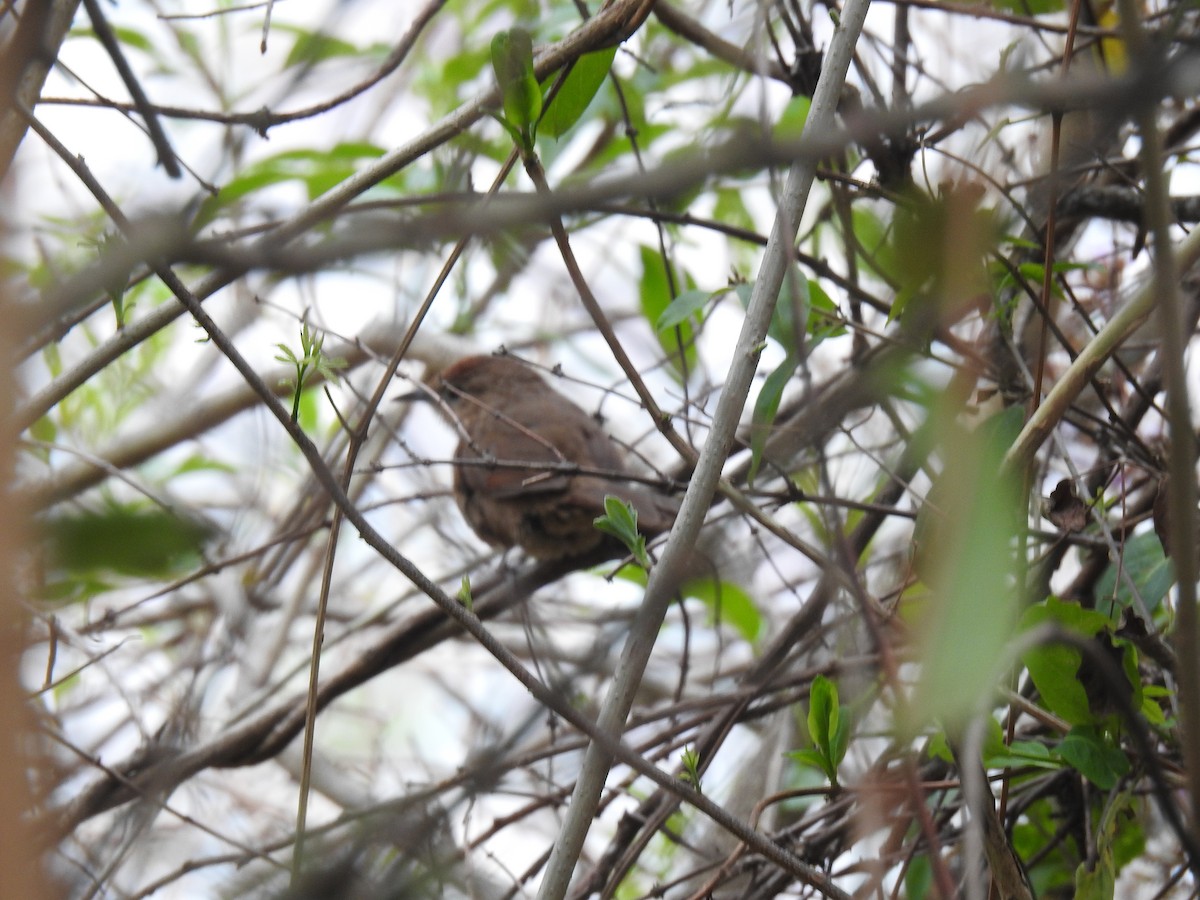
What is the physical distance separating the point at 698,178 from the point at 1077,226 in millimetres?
1956

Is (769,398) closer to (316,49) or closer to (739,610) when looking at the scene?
(316,49)

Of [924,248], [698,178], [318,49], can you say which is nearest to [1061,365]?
[924,248]

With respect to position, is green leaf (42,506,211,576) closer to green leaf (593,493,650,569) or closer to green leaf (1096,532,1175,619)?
green leaf (593,493,650,569)

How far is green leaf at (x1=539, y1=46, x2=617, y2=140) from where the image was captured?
1808 mm

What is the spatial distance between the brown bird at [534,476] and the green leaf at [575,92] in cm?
118

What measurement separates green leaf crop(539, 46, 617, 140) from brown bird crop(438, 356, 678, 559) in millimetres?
1178

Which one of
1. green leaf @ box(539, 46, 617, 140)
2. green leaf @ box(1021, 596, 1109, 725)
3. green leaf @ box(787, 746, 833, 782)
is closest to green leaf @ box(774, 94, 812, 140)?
green leaf @ box(539, 46, 617, 140)

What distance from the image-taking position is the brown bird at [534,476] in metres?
3.39

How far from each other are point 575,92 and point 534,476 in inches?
63.1

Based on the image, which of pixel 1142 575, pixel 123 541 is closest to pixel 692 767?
pixel 1142 575

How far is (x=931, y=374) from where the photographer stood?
1869mm

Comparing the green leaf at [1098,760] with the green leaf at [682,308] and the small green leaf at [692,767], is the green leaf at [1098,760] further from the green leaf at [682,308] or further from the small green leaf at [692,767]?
the green leaf at [682,308]

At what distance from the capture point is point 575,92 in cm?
183

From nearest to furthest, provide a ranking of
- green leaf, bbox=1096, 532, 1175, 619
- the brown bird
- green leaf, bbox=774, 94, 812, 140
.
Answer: green leaf, bbox=1096, 532, 1175, 619 → green leaf, bbox=774, 94, 812, 140 → the brown bird
